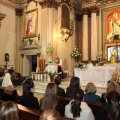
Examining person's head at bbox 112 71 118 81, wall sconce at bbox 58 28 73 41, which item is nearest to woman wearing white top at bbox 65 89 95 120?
person's head at bbox 112 71 118 81

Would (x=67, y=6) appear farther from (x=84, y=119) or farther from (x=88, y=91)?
(x=84, y=119)

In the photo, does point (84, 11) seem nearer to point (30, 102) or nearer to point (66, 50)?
point (66, 50)

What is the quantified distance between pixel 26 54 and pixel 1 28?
9.14 feet

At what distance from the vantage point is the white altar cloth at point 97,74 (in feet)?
30.8

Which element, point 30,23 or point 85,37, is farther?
point 85,37

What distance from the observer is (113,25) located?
1423 cm

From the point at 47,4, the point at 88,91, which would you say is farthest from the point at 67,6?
the point at 88,91

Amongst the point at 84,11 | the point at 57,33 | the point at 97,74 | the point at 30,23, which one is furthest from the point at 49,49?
the point at 84,11

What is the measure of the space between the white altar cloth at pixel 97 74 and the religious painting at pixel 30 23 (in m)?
5.75

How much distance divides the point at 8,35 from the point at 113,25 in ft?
27.5

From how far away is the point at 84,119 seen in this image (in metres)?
2.80

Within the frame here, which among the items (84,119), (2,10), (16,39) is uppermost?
(2,10)

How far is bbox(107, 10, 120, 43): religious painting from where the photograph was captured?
45.3 ft

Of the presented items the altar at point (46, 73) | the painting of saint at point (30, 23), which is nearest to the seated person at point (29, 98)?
the altar at point (46, 73)
